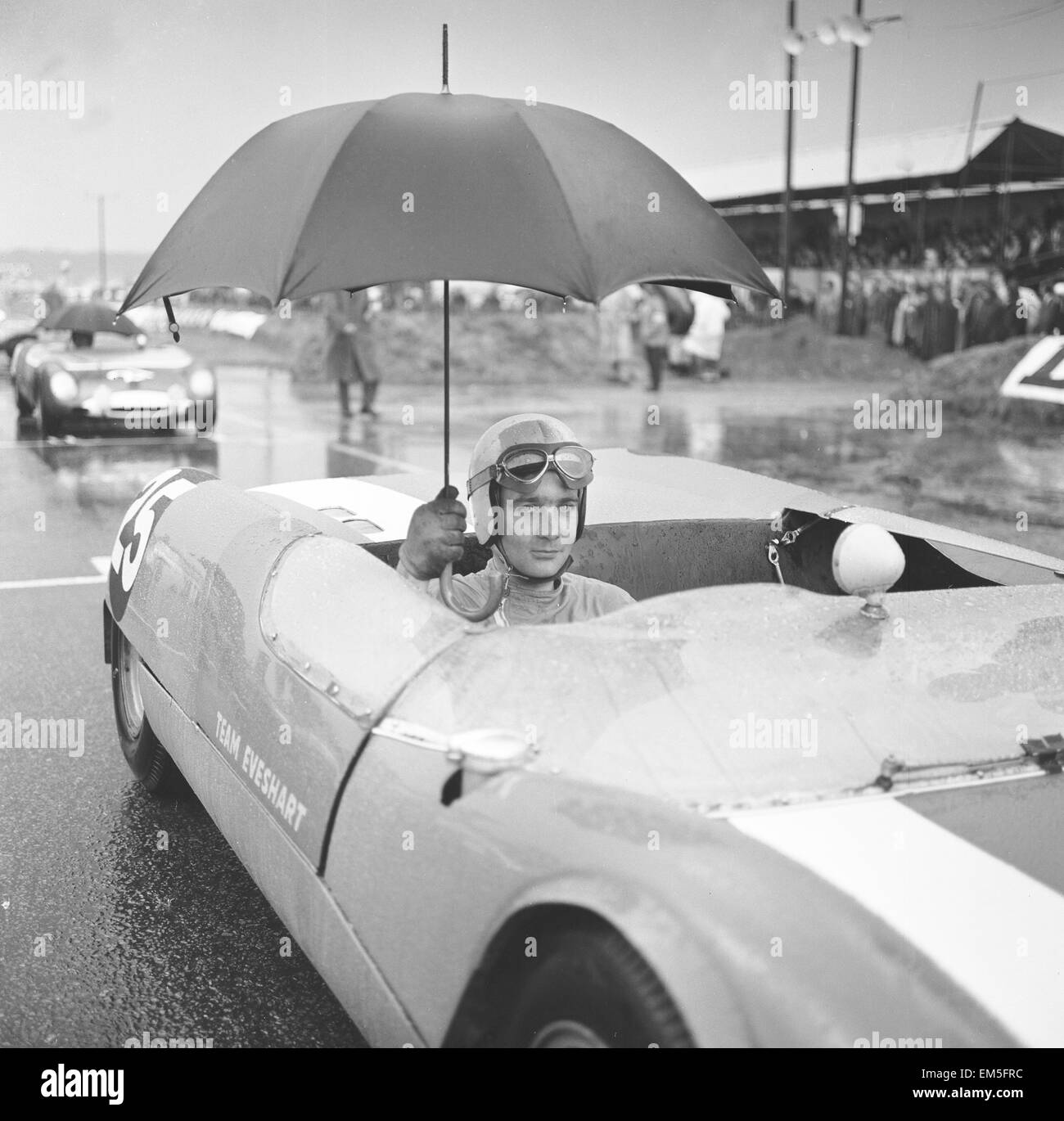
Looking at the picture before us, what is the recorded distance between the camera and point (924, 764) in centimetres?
201

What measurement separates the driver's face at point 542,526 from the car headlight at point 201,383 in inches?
417

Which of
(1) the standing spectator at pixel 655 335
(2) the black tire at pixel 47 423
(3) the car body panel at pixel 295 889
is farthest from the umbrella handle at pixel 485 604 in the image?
(1) the standing spectator at pixel 655 335

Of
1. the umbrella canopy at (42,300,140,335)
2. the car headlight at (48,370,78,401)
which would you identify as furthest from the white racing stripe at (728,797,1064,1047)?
the umbrella canopy at (42,300,140,335)

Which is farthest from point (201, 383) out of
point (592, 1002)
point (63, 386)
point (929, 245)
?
point (929, 245)

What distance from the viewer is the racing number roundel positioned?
11.7 feet

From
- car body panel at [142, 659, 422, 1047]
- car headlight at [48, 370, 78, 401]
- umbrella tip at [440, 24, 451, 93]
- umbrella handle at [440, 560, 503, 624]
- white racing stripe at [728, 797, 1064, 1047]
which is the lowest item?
car body panel at [142, 659, 422, 1047]

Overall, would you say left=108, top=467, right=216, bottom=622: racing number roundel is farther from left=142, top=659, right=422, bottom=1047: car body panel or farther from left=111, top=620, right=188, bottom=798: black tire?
left=142, top=659, right=422, bottom=1047: car body panel

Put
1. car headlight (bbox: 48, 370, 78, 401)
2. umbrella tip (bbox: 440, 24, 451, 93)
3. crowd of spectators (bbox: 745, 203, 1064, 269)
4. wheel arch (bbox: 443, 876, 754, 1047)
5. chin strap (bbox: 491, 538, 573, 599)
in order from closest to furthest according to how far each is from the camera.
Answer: wheel arch (bbox: 443, 876, 754, 1047) < chin strap (bbox: 491, 538, 573, 599) < umbrella tip (bbox: 440, 24, 451, 93) < car headlight (bbox: 48, 370, 78, 401) < crowd of spectators (bbox: 745, 203, 1064, 269)

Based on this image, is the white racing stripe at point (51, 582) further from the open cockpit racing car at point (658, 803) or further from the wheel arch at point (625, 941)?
the wheel arch at point (625, 941)

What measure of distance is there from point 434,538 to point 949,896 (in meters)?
1.47

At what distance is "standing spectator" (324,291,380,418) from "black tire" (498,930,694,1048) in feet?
46.9

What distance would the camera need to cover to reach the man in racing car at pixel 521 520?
2859mm
